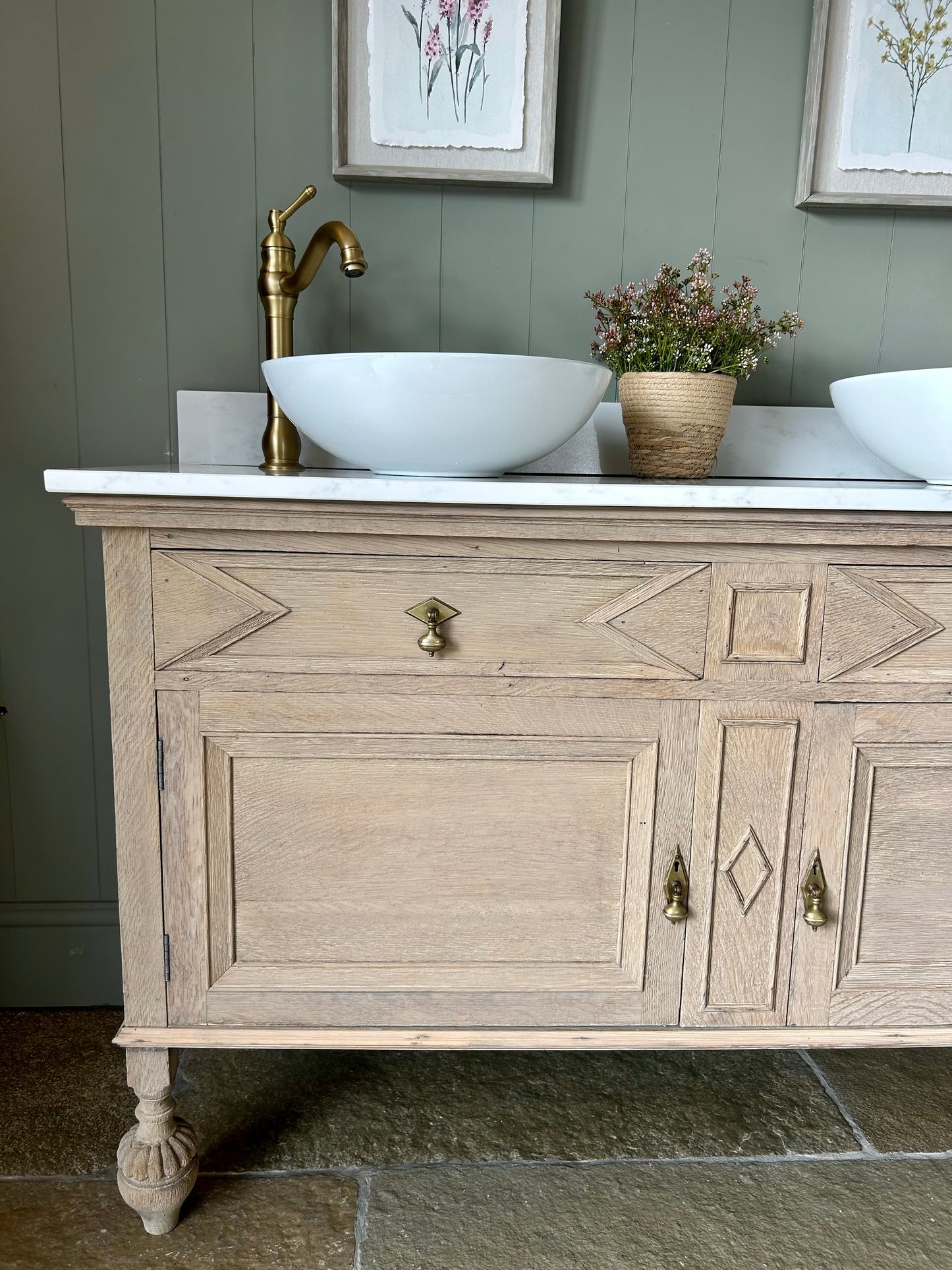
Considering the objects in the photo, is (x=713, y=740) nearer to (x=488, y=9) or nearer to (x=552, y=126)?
(x=552, y=126)

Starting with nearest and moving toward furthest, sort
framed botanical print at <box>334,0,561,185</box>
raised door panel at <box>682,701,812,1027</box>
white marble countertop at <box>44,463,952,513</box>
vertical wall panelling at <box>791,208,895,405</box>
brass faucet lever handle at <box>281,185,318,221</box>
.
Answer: white marble countertop at <box>44,463,952,513</box>, raised door panel at <box>682,701,812,1027</box>, brass faucet lever handle at <box>281,185,318,221</box>, framed botanical print at <box>334,0,561,185</box>, vertical wall panelling at <box>791,208,895,405</box>

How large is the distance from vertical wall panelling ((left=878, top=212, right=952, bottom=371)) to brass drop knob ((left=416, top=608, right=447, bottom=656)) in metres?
0.91

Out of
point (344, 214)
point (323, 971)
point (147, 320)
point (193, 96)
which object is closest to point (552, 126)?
point (344, 214)

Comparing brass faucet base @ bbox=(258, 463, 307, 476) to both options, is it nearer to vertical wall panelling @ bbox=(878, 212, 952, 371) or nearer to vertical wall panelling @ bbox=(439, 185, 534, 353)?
vertical wall panelling @ bbox=(439, 185, 534, 353)

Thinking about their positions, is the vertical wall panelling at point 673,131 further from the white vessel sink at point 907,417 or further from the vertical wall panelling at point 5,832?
the vertical wall panelling at point 5,832

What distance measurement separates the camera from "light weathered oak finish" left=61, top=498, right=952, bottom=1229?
2.91 feet

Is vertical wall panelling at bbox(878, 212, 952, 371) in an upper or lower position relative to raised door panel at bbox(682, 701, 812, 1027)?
upper

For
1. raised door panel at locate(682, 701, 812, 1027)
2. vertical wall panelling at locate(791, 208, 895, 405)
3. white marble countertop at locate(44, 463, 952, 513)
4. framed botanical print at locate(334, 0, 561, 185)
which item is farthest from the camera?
vertical wall panelling at locate(791, 208, 895, 405)

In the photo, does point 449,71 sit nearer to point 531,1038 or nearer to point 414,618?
point 414,618

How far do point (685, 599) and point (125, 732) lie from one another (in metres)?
0.60

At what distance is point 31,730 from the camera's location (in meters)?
1.38

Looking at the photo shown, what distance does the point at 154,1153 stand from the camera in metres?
0.98

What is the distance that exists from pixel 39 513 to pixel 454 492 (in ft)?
2.67

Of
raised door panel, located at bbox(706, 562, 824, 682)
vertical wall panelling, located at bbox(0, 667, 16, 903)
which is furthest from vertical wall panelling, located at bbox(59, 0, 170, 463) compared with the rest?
raised door panel, located at bbox(706, 562, 824, 682)
